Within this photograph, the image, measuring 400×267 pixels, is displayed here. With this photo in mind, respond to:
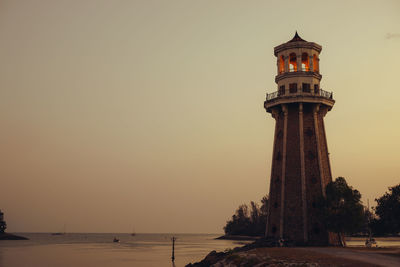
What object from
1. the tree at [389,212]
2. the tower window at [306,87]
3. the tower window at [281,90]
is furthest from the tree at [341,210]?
the tower window at [281,90]

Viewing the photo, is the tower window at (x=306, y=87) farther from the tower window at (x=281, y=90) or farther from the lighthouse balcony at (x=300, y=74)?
the tower window at (x=281, y=90)

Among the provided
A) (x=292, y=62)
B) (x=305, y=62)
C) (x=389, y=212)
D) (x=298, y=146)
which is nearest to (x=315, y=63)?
(x=305, y=62)

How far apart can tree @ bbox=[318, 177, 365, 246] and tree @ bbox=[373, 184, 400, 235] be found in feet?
30.0

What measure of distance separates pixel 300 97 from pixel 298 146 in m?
6.47

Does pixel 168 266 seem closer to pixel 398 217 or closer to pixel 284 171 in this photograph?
pixel 284 171

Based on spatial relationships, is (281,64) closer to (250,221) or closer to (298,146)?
(298,146)

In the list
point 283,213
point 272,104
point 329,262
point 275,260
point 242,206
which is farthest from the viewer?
point 242,206

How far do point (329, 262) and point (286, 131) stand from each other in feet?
95.6

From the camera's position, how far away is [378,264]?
84.4ft

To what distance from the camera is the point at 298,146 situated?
53.7 metres

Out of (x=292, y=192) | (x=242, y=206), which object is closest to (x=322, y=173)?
(x=292, y=192)

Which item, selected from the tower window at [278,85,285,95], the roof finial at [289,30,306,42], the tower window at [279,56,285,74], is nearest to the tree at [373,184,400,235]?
the tower window at [278,85,285,95]

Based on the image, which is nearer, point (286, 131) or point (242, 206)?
point (286, 131)

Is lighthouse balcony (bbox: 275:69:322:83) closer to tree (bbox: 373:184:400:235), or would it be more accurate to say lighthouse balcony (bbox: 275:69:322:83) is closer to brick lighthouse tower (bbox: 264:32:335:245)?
brick lighthouse tower (bbox: 264:32:335:245)
